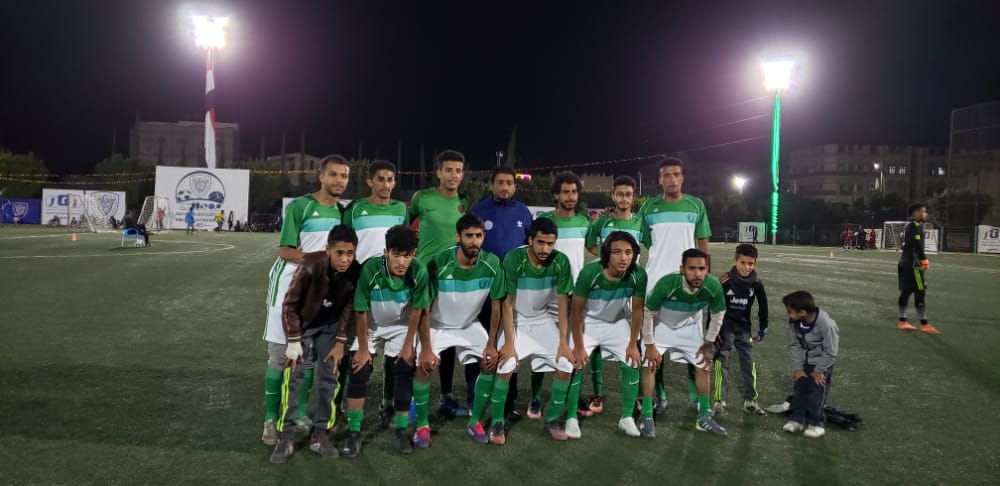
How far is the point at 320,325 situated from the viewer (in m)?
3.99

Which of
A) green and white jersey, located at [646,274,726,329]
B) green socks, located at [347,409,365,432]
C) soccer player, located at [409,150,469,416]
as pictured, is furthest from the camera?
soccer player, located at [409,150,469,416]

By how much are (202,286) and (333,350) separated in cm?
925

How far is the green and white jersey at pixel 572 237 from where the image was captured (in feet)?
16.9

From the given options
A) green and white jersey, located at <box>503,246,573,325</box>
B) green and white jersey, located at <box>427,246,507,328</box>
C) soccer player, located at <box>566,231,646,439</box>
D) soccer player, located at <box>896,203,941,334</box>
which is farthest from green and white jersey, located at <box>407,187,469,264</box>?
soccer player, located at <box>896,203,941,334</box>

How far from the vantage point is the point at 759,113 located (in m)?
49.1

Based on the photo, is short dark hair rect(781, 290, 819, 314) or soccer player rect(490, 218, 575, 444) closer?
soccer player rect(490, 218, 575, 444)

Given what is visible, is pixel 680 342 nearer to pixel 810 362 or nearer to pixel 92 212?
pixel 810 362

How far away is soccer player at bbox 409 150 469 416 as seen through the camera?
4859mm

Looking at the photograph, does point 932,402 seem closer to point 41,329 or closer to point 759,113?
point 41,329

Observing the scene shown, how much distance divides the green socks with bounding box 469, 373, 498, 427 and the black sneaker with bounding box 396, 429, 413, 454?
503mm

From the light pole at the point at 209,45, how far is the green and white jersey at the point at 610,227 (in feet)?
137

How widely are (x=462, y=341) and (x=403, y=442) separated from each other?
2.58 ft

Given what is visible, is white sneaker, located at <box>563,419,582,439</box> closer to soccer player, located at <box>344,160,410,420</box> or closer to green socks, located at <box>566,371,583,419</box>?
green socks, located at <box>566,371,583,419</box>

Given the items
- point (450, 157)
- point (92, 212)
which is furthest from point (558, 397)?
point (92, 212)
